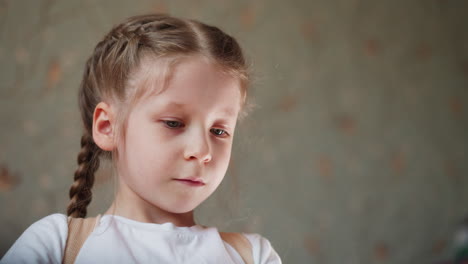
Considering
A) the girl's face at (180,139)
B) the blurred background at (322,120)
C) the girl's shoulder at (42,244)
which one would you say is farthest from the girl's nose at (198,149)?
the blurred background at (322,120)

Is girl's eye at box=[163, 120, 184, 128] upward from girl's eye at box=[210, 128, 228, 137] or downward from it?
upward

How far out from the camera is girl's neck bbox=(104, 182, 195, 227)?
834 mm

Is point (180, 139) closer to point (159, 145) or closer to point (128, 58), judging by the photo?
point (159, 145)

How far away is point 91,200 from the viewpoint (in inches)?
38.3

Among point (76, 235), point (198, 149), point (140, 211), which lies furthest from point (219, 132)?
point (76, 235)

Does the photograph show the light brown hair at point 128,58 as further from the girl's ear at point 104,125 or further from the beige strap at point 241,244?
the beige strap at point 241,244

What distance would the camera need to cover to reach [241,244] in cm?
89

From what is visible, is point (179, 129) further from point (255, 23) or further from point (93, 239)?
point (255, 23)

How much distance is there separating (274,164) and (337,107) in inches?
16.4

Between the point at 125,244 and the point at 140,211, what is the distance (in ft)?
0.22

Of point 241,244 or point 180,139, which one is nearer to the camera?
point 180,139

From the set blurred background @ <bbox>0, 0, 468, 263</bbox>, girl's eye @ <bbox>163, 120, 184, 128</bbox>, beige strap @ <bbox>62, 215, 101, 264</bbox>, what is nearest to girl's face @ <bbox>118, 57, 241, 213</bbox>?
girl's eye @ <bbox>163, 120, 184, 128</bbox>

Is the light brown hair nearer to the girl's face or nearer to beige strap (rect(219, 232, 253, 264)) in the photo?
the girl's face

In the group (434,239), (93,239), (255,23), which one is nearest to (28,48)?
(93,239)
